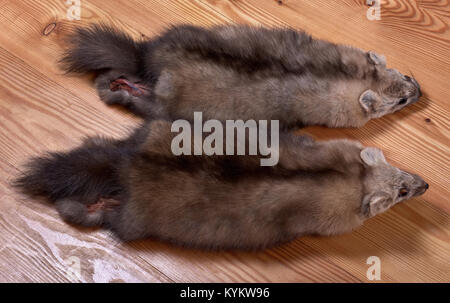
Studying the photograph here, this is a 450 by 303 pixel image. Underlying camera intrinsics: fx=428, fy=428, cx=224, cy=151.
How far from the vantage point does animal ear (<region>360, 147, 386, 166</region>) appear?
1.50 meters

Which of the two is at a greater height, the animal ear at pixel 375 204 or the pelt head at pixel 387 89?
the pelt head at pixel 387 89

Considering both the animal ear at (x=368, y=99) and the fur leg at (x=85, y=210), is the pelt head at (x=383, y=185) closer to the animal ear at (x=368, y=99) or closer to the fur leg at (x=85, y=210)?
the animal ear at (x=368, y=99)

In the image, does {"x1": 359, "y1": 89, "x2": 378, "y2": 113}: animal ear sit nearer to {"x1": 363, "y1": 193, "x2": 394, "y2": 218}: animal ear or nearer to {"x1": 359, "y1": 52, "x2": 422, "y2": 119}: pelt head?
{"x1": 359, "y1": 52, "x2": 422, "y2": 119}: pelt head

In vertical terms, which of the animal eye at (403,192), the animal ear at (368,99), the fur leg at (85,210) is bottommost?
the fur leg at (85,210)

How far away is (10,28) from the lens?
5.83ft

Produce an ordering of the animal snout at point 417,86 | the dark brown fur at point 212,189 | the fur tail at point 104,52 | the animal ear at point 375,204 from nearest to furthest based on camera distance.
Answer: the dark brown fur at point 212,189 < the animal ear at point 375,204 < the fur tail at point 104,52 < the animal snout at point 417,86

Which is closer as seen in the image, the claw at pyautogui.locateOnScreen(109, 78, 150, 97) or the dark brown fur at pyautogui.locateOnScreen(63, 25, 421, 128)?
the dark brown fur at pyautogui.locateOnScreen(63, 25, 421, 128)

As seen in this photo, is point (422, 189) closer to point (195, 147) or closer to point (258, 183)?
point (258, 183)

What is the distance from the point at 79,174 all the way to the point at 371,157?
1.00 meters

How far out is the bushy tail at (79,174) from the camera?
1.40 metres

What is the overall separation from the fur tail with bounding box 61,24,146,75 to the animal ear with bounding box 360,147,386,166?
89 cm

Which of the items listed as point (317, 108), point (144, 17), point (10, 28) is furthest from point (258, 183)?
point (10, 28)

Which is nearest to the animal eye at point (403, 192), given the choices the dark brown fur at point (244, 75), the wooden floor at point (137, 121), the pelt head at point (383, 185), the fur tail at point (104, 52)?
the pelt head at point (383, 185)

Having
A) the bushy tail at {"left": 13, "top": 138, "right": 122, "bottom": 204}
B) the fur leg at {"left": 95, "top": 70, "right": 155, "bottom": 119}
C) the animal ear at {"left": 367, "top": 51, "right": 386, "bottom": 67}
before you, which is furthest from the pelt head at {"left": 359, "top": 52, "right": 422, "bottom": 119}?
the bushy tail at {"left": 13, "top": 138, "right": 122, "bottom": 204}
